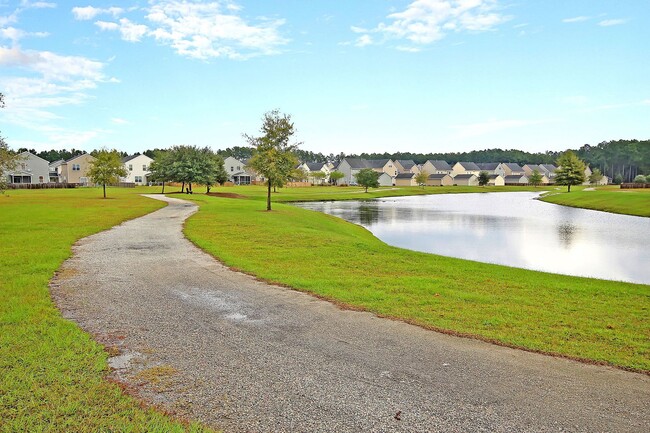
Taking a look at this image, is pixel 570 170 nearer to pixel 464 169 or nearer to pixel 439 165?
pixel 439 165

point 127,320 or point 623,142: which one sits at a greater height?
point 623,142

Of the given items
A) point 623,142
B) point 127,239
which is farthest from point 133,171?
point 623,142

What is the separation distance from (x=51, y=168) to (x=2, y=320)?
11398cm

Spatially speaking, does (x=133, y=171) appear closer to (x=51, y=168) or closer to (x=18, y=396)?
(x=51, y=168)

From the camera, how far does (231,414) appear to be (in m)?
4.89

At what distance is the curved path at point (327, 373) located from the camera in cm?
489

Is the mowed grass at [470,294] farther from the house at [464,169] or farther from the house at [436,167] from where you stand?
the house at [464,169]

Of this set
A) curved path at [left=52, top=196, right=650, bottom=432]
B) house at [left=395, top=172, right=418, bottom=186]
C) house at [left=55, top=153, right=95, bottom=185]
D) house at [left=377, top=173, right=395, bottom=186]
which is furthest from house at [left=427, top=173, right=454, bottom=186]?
curved path at [left=52, top=196, right=650, bottom=432]

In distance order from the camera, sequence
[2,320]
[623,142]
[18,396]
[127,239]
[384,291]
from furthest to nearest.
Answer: [623,142] < [127,239] < [384,291] < [2,320] < [18,396]

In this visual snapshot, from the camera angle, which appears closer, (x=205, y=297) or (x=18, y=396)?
(x=18, y=396)

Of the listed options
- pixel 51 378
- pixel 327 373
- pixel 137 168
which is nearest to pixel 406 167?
pixel 137 168

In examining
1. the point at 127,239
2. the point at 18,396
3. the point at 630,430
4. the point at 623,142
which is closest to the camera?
the point at 630,430

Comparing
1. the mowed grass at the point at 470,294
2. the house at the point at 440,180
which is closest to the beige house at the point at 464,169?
the house at the point at 440,180

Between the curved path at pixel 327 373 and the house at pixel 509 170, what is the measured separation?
17095cm
